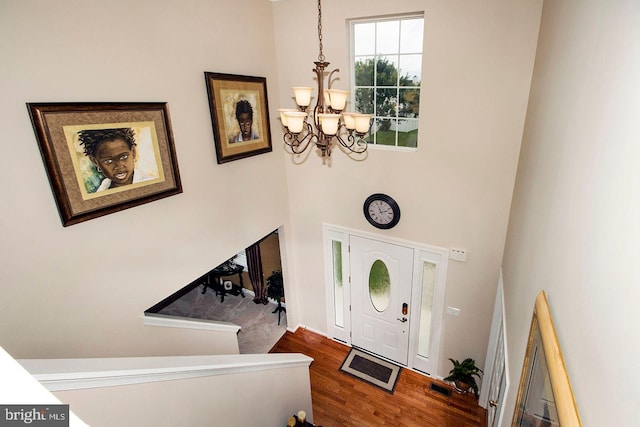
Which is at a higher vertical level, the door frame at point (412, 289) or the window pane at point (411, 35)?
the window pane at point (411, 35)

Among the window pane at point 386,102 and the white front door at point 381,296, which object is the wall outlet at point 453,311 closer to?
the white front door at point 381,296

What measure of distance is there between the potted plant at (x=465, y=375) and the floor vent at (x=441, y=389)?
0.86 ft

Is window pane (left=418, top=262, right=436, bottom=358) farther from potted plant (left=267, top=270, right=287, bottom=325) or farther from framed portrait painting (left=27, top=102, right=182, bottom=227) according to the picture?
framed portrait painting (left=27, top=102, right=182, bottom=227)

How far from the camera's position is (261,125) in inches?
157

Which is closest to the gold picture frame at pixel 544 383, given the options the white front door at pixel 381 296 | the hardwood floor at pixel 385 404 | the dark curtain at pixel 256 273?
the white front door at pixel 381 296

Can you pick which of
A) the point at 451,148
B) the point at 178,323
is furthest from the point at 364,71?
the point at 178,323

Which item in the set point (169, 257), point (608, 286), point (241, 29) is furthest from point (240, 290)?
point (608, 286)

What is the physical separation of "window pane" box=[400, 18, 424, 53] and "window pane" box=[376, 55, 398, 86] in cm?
16

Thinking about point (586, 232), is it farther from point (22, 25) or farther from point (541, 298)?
point (22, 25)

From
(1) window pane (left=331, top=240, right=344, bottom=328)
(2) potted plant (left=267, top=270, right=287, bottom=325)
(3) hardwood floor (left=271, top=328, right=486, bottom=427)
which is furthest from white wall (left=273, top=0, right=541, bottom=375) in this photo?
(2) potted plant (left=267, top=270, right=287, bottom=325)

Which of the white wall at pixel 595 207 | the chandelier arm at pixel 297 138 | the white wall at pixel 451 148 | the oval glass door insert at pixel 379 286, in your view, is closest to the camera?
the white wall at pixel 595 207

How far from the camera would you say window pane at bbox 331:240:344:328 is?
4722mm

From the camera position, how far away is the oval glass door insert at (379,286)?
4.48 meters

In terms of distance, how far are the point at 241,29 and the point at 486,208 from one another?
3220mm
